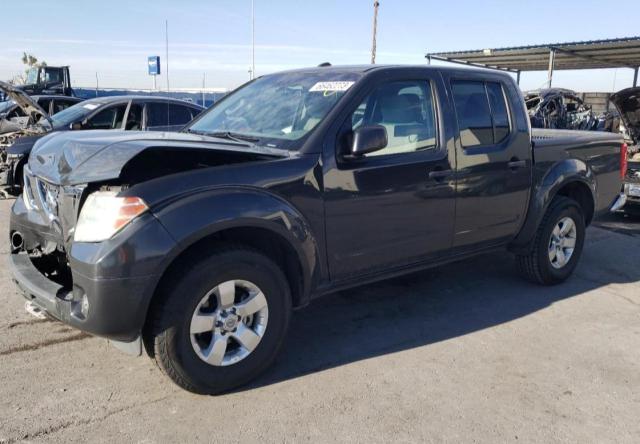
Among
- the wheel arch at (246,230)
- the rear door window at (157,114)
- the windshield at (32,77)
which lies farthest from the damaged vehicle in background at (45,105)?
the wheel arch at (246,230)

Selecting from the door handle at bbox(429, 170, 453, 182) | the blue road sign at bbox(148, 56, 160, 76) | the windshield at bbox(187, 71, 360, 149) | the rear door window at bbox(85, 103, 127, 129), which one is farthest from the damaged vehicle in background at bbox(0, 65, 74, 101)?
the door handle at bbox(429, 170, 453, 182)

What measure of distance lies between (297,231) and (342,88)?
3.53ft

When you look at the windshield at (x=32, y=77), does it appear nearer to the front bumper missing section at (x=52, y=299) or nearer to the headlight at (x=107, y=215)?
the front bumper missing section at (x=52, y=299)

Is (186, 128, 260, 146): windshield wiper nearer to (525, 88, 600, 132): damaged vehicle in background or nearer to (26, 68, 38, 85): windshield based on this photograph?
(525, 88, 600, 132): damaged vehicle in background

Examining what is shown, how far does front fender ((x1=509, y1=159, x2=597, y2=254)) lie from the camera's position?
4812 mm

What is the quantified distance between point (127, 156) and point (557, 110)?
14.7 meters

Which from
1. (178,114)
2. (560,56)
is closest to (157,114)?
(178,114)

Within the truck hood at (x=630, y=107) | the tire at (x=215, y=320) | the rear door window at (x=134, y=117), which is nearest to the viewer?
the tire at (x=215, y=320)

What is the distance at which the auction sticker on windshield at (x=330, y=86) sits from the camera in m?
3.72

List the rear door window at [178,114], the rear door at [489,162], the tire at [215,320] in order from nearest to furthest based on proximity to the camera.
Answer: the tire at [215,320] → the rear door at [489,162] → the rear door window at [178,114]

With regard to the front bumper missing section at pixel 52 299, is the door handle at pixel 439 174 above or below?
above

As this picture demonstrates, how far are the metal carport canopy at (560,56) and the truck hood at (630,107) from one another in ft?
36.3

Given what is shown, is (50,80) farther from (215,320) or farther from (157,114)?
(215,320)

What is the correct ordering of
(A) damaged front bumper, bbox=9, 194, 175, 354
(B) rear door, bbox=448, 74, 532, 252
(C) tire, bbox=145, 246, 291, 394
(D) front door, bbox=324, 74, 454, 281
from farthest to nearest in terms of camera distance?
1. (B) rear door, bbox=448, 74, 532, 252
2. (D) front door, bbox=324, 74, 454, 281
3. (C) tire, bbox=145, 246, 291, 394
4. (A) damaged front bumper, bbox=9, 194, 175, 354
